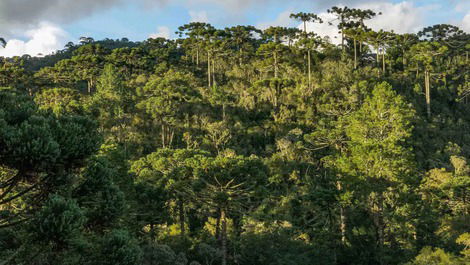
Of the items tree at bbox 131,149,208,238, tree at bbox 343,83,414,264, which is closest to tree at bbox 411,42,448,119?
tree at bbox 343,83,414,264

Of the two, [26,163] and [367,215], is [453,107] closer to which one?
[367,215]

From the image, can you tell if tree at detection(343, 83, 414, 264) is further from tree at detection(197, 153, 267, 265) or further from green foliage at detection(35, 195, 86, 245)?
green foliage at detection(35, 195, 86, 245)

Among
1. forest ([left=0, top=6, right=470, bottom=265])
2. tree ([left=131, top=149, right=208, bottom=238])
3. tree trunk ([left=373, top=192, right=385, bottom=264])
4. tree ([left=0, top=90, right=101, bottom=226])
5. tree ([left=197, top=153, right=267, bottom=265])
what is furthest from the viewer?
tree ([left=131, top=149, right=208, bottom=238])

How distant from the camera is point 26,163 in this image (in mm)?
10086

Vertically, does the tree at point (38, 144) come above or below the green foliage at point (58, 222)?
above

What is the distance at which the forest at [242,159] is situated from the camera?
11.6m

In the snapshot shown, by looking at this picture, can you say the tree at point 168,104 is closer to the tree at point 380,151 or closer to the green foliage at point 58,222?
the tree at point 380,151

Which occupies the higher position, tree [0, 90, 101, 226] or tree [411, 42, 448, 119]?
tree [411, 42, 448, 119]

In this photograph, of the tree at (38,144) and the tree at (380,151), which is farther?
the tree at (380,151)

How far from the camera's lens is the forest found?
11.6 meters

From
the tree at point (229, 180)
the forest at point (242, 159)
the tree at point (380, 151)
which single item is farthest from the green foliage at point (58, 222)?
the tree at point (380, 151)

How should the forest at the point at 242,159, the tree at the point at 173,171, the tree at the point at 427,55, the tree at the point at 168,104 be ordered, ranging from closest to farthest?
1. the forest at the point at 242,159
2. the tree at the point at 173,171
3. the tree at the point at 168,104
4. the tree at the point at 427,55

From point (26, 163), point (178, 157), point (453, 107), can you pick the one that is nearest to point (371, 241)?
point (178, 157)

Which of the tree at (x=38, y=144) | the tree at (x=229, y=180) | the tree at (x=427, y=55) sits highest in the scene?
the tree at (x=427, y=55)
